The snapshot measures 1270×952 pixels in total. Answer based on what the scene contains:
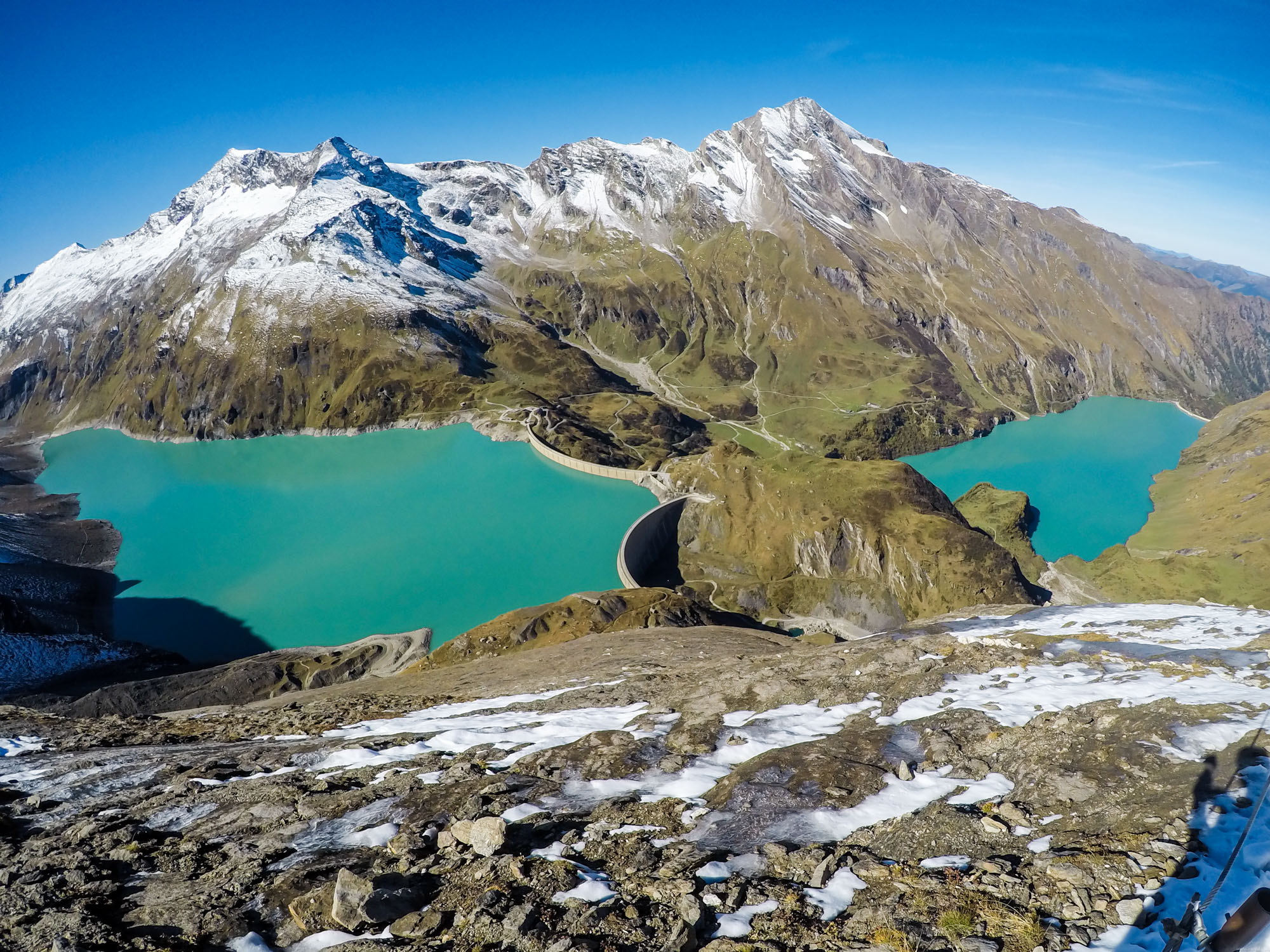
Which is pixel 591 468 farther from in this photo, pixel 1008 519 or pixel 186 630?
pixel 1008 519

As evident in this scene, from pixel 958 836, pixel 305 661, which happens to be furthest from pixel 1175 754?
pixel 305 661

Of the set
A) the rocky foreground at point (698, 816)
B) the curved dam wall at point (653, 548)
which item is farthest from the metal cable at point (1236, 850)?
the curved dam wall at point (653, 548)

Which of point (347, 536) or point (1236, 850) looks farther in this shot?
point (347, 536)

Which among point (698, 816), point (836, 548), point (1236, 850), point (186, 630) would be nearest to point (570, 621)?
point (836, 548)

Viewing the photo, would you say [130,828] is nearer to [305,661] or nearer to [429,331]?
[305,661]

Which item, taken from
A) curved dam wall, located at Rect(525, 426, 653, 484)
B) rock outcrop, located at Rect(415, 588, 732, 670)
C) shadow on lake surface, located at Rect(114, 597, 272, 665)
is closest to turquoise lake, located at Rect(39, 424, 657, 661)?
shadow on lake surface, located at Rect(114, 597, 272, 665)

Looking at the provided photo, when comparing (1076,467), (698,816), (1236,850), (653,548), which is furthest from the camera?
(1076,467)
